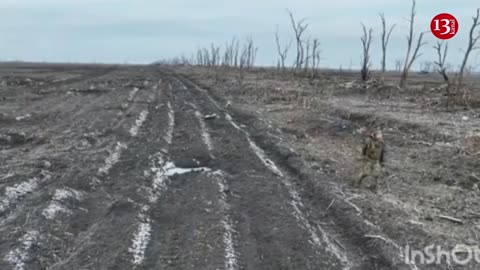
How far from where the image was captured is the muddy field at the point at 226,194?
15.2 ft

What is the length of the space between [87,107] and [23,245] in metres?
11.3

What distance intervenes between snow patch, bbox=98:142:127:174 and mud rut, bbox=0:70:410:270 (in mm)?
17

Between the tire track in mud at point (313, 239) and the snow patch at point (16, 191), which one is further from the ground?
the snow patch at point (16, 191)

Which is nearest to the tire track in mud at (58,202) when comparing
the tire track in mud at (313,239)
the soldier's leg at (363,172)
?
the tire track in mud at (313,239)

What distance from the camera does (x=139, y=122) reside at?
491 inches

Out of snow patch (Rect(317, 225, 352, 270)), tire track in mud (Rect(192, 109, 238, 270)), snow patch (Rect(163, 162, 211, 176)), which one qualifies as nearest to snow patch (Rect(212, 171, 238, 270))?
tire track in mud (Rect(192, 109, 238, 270))

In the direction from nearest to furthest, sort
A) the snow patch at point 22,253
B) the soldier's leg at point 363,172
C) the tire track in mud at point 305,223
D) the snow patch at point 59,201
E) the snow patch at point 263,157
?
the snow patch at point 22,253 < the tire track in mud at point 305,223 < the snow patch at point 59,201 < the soldier's leg at point 363,172 < the snow patch at point 263,157

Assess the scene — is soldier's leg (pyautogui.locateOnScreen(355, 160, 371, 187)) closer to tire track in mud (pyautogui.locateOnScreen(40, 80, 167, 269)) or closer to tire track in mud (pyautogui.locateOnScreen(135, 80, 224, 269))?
tire track in mud (pyautogui.locateOnScreen(135, 80, 224, 269))

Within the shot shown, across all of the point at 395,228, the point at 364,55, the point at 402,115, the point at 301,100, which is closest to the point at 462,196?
the point at 395,228

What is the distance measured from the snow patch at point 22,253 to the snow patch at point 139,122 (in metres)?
5.83

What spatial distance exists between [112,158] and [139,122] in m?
4.28

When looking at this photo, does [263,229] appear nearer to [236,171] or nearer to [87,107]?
[236,171]

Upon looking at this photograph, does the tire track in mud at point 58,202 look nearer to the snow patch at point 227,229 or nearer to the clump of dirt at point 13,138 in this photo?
the snow patch at point 227,229

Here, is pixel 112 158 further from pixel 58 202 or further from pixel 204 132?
pixel 204 132
